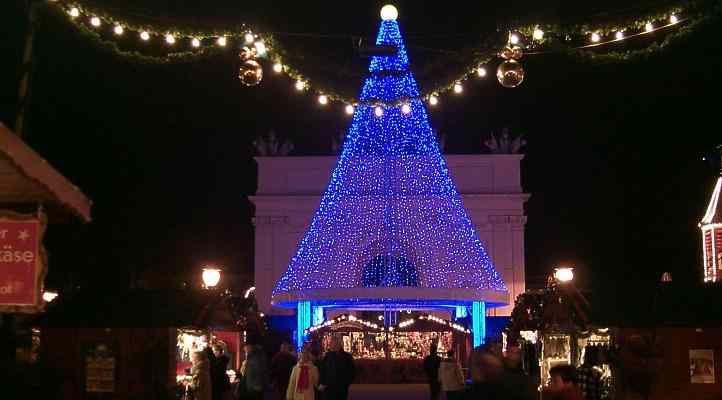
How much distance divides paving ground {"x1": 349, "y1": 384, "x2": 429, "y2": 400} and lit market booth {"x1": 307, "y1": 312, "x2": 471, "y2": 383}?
564 millimetres

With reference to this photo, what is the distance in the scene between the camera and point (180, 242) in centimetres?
3716

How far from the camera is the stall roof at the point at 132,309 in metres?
14.9

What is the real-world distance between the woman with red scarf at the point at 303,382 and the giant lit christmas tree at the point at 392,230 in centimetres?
1562

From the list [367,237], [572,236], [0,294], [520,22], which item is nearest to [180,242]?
[367,237]

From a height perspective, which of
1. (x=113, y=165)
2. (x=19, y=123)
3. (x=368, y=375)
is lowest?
(x=368, y=375)

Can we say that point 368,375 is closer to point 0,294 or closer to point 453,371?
point 453,371

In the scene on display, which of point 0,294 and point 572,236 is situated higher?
point 572,236

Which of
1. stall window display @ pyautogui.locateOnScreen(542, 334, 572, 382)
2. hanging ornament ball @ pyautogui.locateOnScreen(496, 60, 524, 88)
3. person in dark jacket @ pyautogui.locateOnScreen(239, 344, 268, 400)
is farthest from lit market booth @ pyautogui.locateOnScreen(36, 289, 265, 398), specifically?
stall window display @ pyautogui.locateOnScreen(542, 334, 572, 382)

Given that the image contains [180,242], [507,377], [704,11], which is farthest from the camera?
[180,242]

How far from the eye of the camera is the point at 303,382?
48.7 ft

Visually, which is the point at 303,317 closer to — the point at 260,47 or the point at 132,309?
the point at 260,47

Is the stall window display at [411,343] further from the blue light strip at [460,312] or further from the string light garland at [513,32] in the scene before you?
the string light garland at [513,32]

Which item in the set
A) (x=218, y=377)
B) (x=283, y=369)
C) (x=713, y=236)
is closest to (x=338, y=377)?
(x=283, y=369)

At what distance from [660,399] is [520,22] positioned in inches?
243
